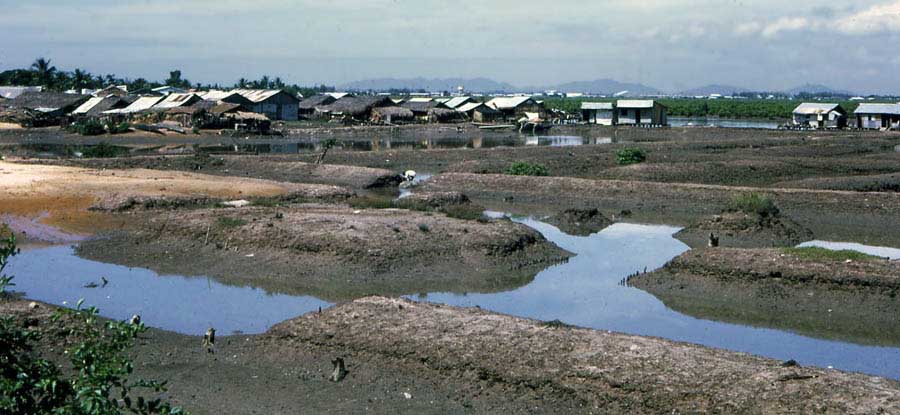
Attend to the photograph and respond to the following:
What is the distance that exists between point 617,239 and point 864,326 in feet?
29.9

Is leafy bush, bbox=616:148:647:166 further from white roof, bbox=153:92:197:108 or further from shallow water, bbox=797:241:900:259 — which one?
white roof, bbox=153:92:197:108

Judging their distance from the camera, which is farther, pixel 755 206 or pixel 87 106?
pixel 87 106

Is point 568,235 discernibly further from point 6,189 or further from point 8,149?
point 8,149

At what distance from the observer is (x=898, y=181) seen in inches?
1289

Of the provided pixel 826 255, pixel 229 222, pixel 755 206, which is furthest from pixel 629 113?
pixel 826 255

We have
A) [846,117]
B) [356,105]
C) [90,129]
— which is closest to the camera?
[90,129]

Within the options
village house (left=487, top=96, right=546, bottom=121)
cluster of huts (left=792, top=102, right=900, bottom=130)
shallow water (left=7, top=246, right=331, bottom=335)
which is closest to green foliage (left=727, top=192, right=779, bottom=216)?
shallow water (left=7, top=246, right=331, bottom=335)

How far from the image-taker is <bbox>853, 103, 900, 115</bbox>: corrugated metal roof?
224ft

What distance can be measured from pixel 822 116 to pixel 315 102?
48.7m

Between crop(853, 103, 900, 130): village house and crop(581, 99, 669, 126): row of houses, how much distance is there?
16175 mm

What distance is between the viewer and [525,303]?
645 inches

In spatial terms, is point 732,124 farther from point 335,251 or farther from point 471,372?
point 471,372

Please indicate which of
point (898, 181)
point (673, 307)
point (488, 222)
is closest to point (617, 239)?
point (488, 222)

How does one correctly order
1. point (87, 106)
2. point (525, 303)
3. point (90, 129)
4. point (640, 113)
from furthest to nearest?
1. point (640, 113)
2. point (87, 106)
3. point (90, 129)
4. point (525, 303)
